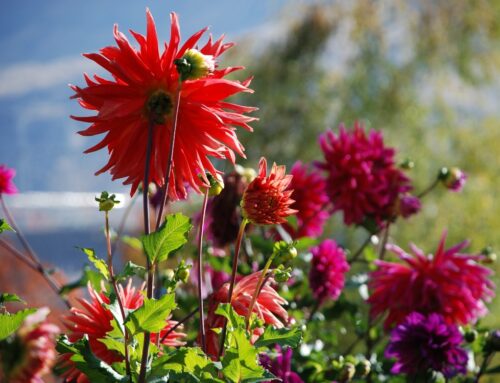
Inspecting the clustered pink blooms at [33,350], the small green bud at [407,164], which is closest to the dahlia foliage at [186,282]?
the clustered pink blooms at [33,350]

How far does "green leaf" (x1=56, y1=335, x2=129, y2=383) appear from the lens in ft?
1.40

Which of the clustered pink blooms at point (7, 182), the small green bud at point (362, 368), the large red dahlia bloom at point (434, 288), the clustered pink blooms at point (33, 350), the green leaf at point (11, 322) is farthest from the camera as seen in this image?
the clustered pink blooms at point (7, 182)

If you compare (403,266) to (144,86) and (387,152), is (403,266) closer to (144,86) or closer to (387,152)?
(387,152)

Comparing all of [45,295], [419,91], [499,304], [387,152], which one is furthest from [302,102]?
[387,152]

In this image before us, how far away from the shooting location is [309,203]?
0.94 meters

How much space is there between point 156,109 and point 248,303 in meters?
0.15

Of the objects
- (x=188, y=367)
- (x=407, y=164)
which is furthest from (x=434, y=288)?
(x=188, y=367)

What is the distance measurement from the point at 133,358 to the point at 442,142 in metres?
5.24

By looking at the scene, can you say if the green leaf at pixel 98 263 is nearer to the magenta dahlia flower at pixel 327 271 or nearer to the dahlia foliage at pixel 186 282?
the dahlia foliage at pixel 186 282

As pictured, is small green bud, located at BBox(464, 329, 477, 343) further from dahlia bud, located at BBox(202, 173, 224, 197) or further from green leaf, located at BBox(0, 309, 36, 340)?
green leaf, located at BBox(0, 309, 36, 340)

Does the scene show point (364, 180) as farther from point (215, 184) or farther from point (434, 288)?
point (215, 184)

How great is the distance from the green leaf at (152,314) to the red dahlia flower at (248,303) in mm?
78

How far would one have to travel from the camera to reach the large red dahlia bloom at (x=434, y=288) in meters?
0.77

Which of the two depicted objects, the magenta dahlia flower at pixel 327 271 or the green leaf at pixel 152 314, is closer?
the green leaf at pixel 152 314
